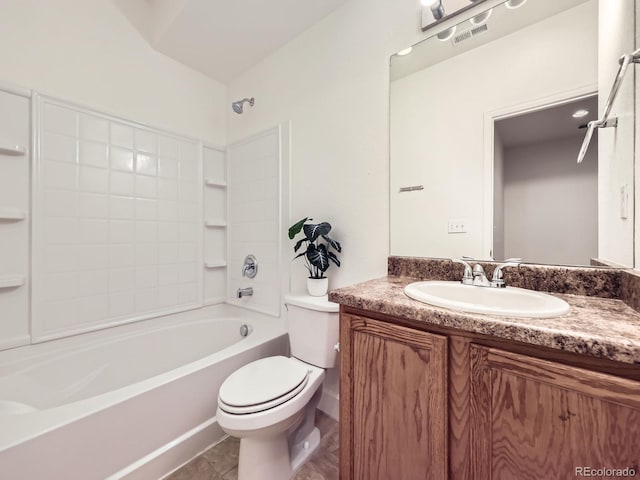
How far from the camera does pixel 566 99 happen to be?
947mm

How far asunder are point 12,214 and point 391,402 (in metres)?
2.00

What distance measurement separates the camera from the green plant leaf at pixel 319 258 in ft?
4.83

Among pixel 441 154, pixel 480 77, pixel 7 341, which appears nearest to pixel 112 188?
pixel 7 341

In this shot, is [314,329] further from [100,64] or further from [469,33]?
[100,64]

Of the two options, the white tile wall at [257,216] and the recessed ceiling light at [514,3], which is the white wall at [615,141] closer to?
the recessed ceiling light at [514,3]

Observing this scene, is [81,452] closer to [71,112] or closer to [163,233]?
[163,233]

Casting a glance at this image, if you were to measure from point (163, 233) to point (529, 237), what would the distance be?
2226 millimetres

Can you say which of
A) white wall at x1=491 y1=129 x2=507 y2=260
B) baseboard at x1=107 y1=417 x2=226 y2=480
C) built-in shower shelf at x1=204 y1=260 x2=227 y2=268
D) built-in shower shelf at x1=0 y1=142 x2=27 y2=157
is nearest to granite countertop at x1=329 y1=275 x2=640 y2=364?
white wall at x1=491 y1=129 x2=507 y2=260

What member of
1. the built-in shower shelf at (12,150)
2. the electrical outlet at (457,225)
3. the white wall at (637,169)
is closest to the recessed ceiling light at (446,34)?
the white wall at (637,169)

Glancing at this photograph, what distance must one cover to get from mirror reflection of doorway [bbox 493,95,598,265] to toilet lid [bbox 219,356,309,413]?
3.39ft

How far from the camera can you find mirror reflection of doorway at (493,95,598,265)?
927 mm

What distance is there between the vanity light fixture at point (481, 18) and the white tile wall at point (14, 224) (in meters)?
2.31

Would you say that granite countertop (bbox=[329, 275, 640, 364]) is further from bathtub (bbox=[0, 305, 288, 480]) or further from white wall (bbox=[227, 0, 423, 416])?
bathtub (bbox=[0, 305, 288, 480])

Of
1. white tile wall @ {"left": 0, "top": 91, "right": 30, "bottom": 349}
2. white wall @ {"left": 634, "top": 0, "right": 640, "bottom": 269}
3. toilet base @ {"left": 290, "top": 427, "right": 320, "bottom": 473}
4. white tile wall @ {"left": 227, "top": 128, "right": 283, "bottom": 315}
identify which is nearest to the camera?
white wall @ {"left": 634, "top": 0, "right": 640, "bottom": 269}
